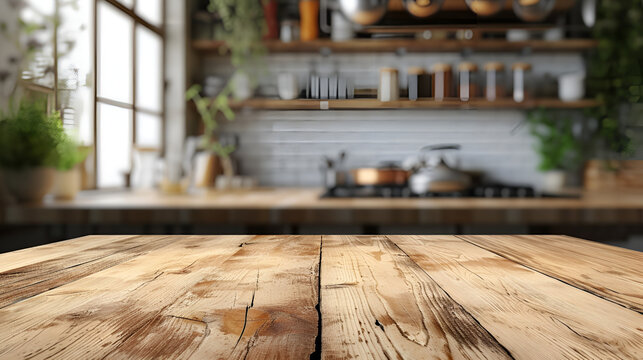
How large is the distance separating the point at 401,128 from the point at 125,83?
179 cm

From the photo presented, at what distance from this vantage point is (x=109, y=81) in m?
2.62

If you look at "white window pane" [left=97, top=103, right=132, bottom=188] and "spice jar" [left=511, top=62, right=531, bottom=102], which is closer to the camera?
"white window pane" [left=97, top=103, right=132, bottom=188]

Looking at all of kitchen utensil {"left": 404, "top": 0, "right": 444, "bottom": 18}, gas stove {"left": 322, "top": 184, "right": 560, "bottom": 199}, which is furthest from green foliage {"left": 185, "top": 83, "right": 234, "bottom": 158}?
kitchen utensil {"left": 404, "top": 0, "right": 444, "bottom": 18}

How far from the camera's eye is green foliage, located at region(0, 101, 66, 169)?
1766mm

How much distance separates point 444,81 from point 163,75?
6.13ft

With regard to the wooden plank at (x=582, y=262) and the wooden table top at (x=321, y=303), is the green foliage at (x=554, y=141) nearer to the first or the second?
the wooden plank at (x=582, y=262)

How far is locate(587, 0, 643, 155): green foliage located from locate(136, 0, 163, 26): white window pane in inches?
113

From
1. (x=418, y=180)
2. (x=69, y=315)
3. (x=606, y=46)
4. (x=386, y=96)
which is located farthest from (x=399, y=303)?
(x=606, y=46)

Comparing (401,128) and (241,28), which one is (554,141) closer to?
(401,128)

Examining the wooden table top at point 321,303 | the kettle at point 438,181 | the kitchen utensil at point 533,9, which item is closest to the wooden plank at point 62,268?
the wooden table top at point 321,303

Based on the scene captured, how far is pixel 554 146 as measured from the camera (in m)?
3.18

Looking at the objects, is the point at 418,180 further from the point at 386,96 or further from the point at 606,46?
the point at 606,46

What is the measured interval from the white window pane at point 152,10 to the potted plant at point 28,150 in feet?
4.42

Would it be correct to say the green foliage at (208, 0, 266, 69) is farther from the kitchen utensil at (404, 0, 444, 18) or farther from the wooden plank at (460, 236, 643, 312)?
the wooden plank at (460, 236, 643, 312)
